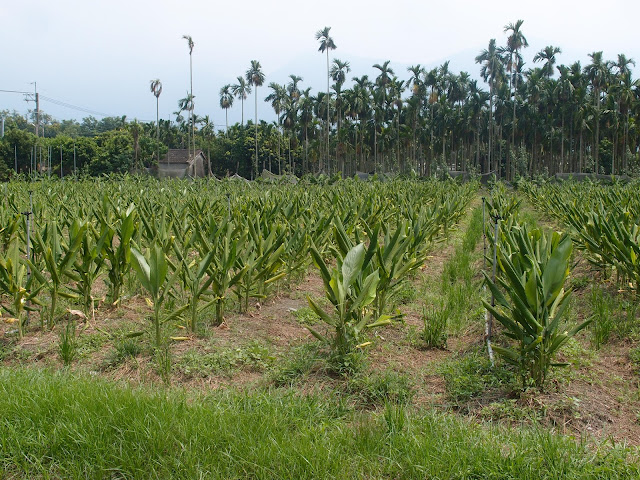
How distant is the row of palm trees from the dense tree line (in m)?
0.12

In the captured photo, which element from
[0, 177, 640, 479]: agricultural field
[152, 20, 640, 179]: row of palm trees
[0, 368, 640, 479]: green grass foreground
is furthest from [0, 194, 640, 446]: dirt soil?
[152, 20, 640, 179]: row of palm trees

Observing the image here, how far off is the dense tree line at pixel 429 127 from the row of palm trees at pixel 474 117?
12 centimetres

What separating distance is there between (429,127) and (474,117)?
16.8ft

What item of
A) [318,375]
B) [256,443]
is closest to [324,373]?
[318,375]

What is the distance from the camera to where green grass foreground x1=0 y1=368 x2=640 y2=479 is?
2555 millimetres

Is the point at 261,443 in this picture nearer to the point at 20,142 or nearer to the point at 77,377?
the point at 77,377

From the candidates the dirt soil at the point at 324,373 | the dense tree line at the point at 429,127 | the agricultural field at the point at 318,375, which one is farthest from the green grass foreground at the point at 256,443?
the dense tree line at the point at 429,127

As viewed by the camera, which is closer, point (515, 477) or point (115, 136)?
point (515, 477)

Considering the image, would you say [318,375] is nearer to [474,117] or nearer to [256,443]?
[256,443]

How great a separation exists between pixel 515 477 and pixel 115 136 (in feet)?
170

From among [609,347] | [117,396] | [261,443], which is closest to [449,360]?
[609,347]

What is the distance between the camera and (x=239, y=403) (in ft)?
10.5

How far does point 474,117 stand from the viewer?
57094 mm

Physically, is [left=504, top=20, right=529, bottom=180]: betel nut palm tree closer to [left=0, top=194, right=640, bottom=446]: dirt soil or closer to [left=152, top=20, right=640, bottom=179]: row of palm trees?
[left=152, top=20, right=640, bottom=179]: row of palm trees
